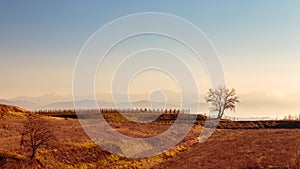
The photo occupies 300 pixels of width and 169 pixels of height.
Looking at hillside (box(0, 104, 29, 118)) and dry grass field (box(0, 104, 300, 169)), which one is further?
hillside (box(0, 104, 29, 118))

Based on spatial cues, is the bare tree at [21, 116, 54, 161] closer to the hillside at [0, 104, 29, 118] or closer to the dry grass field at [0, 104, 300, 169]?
the dry grass field at [0, 104, 300, 169]

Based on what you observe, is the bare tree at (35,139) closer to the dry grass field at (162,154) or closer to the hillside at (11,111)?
the dry grass field at (162,154)

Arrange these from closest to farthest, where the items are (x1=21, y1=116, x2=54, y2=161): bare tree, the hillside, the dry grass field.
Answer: the dry grass field, (x1=21, y1=116, x2=54, y2=161): bare tree, the hillside

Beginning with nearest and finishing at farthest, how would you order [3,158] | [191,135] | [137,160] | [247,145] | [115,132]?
[3,158]
[137,160]
[247,145]
[115,132]
[191,135]

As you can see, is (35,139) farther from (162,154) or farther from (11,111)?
(11,111)

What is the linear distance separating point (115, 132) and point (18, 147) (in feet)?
75.7

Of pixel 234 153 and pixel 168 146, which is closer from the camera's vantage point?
pixel 234 153

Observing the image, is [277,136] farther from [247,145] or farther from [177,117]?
[177,117]

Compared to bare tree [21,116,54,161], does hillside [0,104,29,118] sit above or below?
above

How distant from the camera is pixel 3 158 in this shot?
138 feet

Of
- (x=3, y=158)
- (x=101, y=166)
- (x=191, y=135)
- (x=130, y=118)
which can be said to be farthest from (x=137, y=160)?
(x=130, y=118)

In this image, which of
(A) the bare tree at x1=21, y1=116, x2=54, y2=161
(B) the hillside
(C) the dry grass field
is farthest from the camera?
(B) the hillside

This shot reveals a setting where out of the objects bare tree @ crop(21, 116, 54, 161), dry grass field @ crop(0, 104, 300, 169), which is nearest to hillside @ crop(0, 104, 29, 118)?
dry grass field @ crop(0, 104, 300, 169)

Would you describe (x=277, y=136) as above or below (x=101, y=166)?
above
